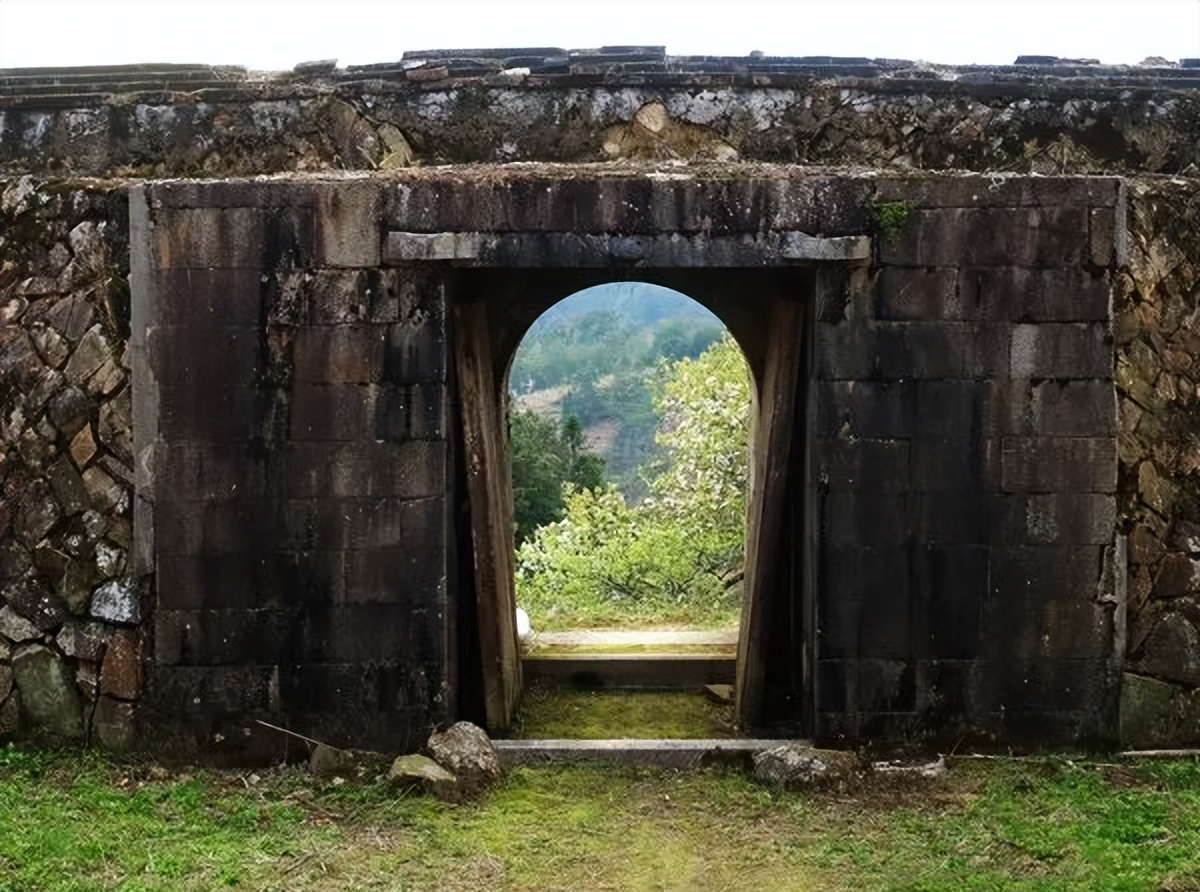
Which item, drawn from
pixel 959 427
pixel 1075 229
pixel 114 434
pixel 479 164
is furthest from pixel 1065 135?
pixel 114 434

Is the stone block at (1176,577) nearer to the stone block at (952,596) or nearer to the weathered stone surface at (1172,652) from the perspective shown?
the weathered stone surface at (1172,652)

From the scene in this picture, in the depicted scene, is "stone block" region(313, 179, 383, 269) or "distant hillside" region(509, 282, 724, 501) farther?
"distant hillside" region(509, 282, 724, 501)

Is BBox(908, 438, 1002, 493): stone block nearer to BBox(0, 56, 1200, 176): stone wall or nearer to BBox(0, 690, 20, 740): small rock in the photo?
BBox(0, 56, 1200, 176): stone wall

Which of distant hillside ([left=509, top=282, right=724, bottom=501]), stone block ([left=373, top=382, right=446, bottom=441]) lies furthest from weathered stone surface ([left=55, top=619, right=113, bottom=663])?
distant hillside ([left=509, top=282, right=724, bottom=501])

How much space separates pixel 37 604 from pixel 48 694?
1.54 feet

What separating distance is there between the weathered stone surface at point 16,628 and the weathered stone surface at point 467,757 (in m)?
2.18

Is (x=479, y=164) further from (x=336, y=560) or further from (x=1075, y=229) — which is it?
(x=1075, y=229)

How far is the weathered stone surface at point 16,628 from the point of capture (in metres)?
6.02

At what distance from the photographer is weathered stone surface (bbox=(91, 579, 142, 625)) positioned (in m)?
5.91

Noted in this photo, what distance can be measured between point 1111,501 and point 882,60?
2775 millimetres

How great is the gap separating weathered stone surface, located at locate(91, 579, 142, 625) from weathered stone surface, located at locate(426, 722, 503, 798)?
1664 mm

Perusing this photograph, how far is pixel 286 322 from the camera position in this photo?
580 centimetres

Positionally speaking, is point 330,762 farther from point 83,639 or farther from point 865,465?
point 865,465

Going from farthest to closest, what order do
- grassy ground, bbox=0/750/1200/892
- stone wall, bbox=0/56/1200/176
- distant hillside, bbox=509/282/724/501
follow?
distant hillside, bbox=509/282/724/501, stone wall, bbox=0/56/1200/176, grassy ground, bbox=0/750/1200/892
